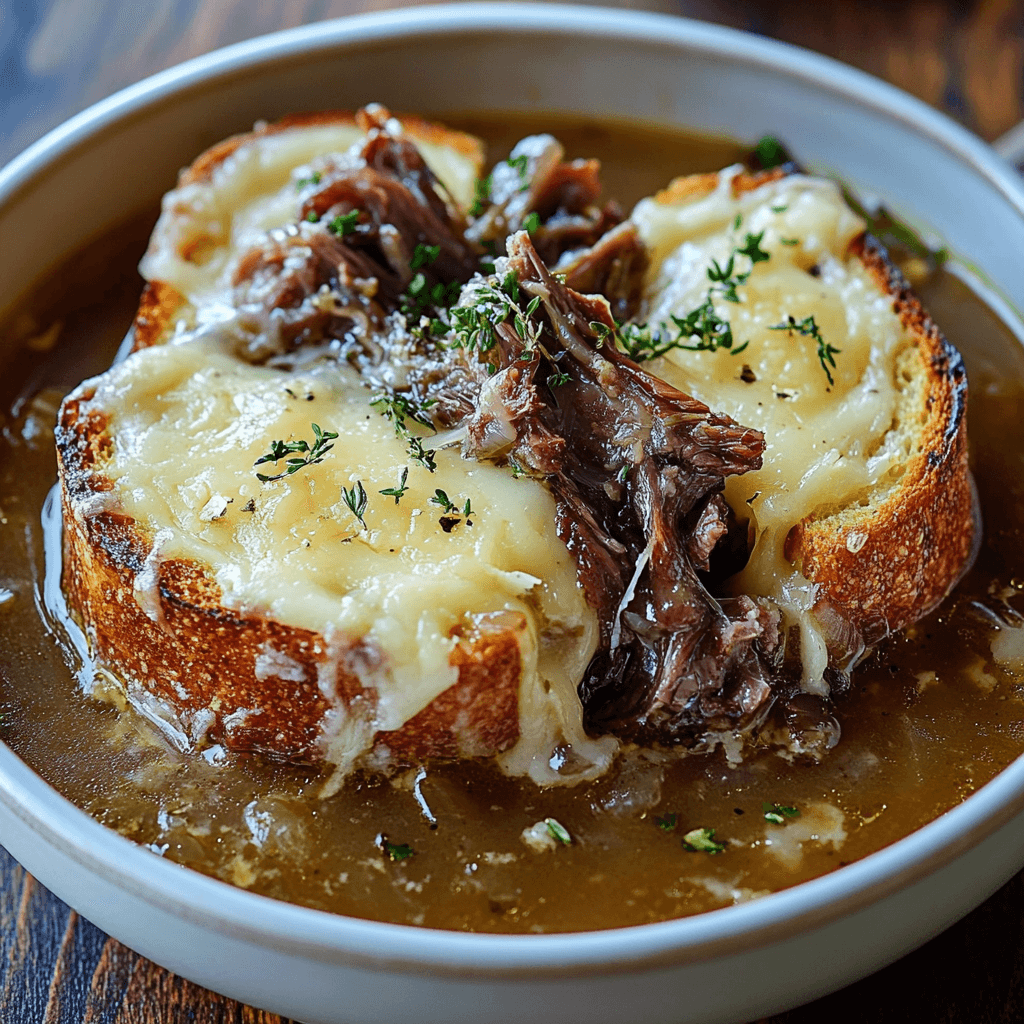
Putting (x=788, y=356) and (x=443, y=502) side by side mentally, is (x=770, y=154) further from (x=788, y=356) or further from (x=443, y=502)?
(x=443, y=502)

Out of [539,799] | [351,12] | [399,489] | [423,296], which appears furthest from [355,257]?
[351,12]

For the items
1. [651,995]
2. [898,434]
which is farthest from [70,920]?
[898,434]

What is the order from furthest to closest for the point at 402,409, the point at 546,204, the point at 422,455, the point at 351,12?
the point at 351,12 < the point at 546,204 < the point at 402,409 < the point at 422,455

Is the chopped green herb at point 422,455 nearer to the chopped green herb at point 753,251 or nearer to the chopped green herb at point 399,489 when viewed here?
the chopped green herb at point 399,489

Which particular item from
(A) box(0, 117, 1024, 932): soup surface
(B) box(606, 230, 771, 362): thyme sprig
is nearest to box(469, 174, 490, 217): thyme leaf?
(B) box(606, 230, 771, 362): thyme sprig

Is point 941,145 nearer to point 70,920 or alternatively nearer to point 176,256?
point 176,256

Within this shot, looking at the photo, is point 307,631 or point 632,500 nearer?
point 307,631

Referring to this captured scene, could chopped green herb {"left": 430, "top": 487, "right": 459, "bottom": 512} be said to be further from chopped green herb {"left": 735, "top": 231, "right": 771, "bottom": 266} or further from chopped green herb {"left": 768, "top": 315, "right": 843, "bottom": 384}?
chopped green herb {"left": 735, "top": 231, "right": 771, "bottom": 266}
